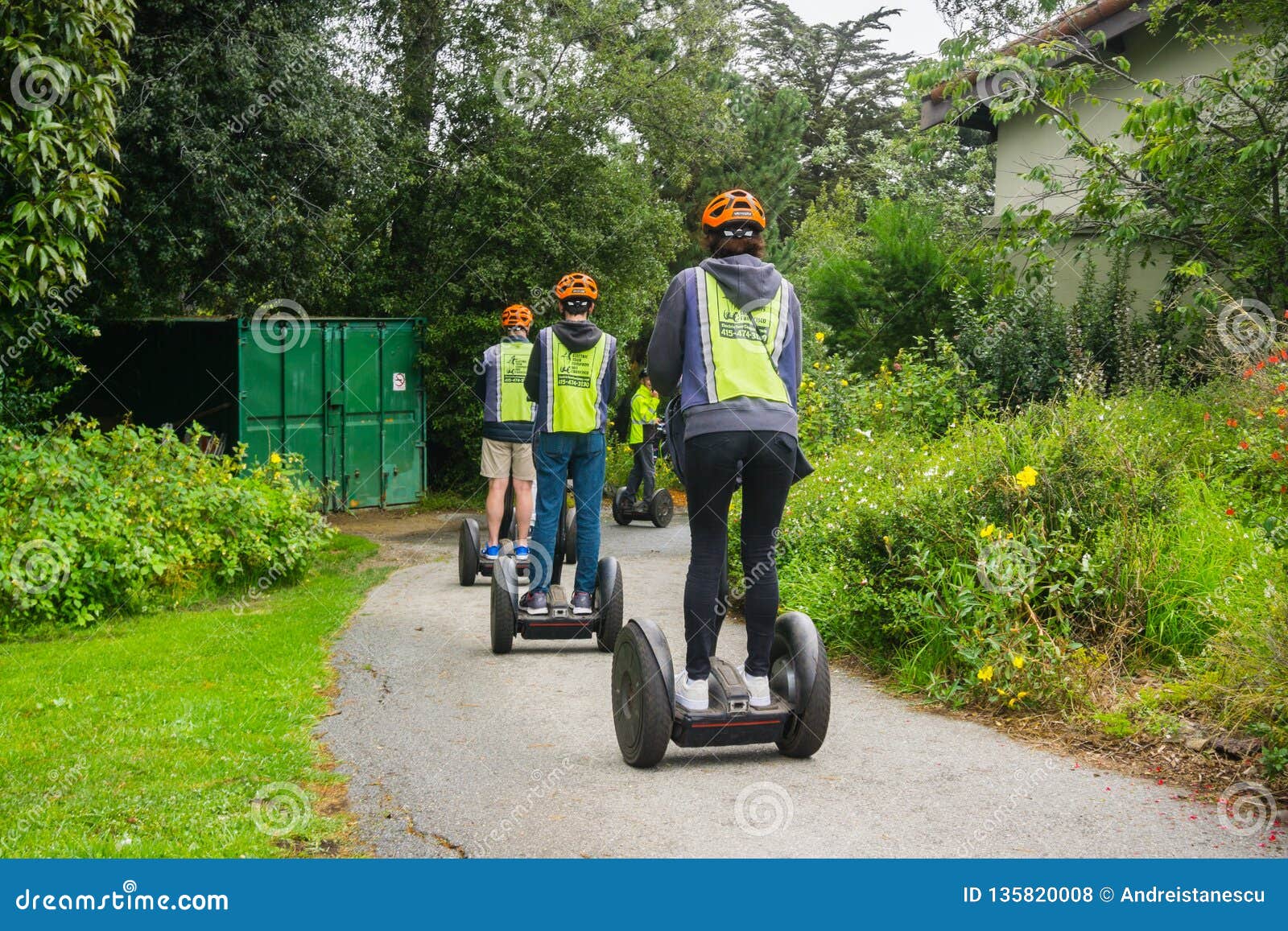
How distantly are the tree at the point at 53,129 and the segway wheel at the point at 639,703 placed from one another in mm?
4271

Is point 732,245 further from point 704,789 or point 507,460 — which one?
point 507,460

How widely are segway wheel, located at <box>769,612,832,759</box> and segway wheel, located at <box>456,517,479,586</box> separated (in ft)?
17.9

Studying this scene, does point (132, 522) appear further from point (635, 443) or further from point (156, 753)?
point (635, 443)

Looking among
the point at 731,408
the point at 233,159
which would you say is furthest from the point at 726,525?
the point at 233,159

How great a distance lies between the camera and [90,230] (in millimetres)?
7375

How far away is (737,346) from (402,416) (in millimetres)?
12373

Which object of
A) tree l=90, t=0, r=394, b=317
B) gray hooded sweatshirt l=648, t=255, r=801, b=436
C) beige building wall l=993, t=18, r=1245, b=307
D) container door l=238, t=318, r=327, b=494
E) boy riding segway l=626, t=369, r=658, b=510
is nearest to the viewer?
gray hooded sweatshirt l=648, t=255, r=801, b=436

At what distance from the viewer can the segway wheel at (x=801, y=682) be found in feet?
15.8

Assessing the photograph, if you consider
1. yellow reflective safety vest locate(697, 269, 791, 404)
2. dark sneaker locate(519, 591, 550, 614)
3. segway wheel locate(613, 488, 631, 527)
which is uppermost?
yellow reflective safety vest locate(697, 269, 791, 404)

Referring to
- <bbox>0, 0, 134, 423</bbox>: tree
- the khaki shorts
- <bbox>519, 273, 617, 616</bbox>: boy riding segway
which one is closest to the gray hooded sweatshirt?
<bbox>519, 273, 617, 616</bbox>: boy riding segway

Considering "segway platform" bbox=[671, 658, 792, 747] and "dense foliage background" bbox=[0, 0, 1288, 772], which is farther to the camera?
"dense foliage background" bbox=[0, 0, 1288, 772]

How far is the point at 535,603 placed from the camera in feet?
24.5

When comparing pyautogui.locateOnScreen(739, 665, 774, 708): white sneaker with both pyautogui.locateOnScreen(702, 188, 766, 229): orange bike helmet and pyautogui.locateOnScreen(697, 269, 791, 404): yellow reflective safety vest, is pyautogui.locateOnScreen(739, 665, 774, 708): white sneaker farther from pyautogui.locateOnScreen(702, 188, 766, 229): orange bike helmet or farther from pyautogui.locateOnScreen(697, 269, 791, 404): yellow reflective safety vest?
pyautogui.locateOnScreen(702, 188, 766, 229): orange bike helmet

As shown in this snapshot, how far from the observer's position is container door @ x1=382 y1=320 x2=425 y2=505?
16375mm
